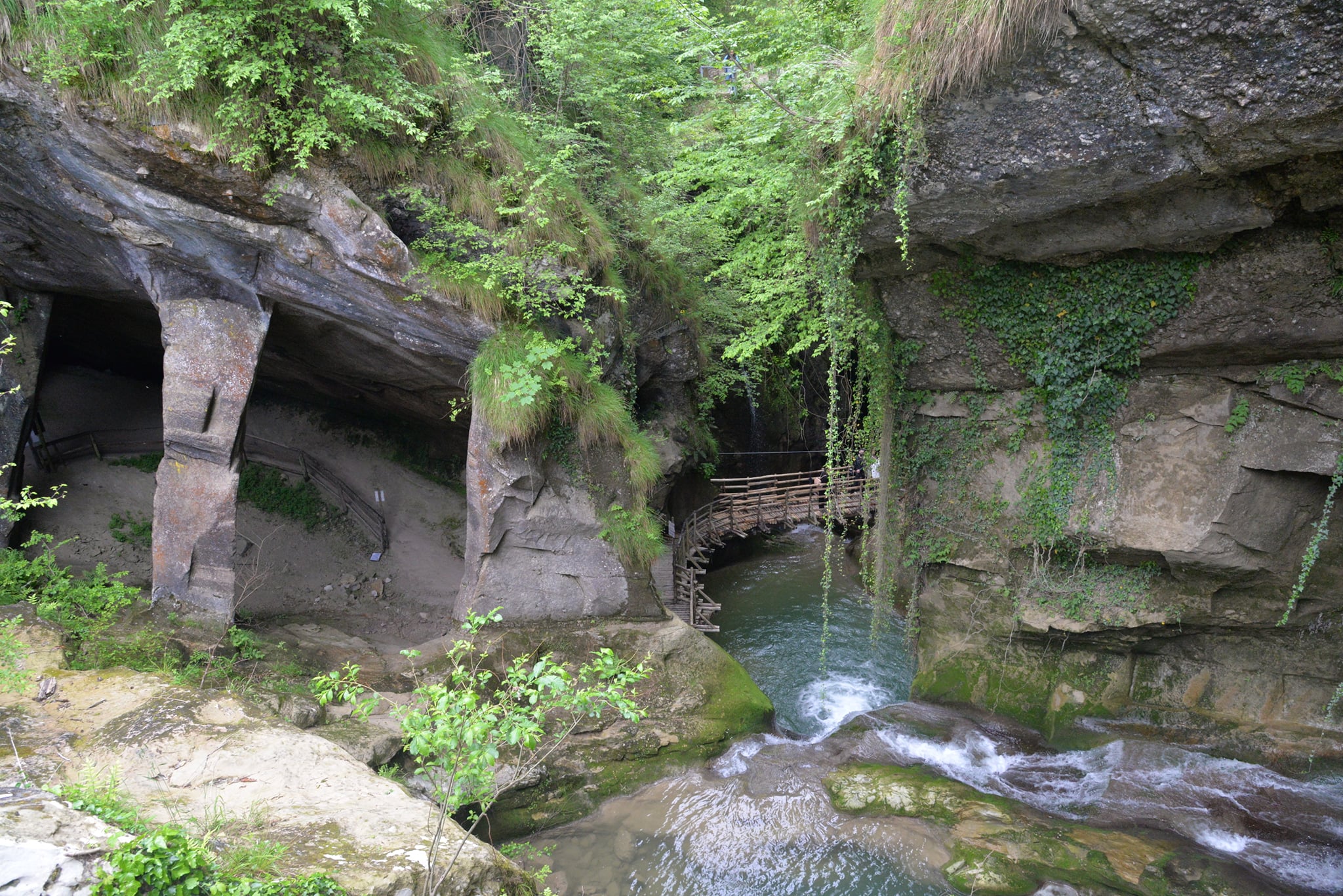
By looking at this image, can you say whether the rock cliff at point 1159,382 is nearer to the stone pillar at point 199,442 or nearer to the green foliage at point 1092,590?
the green foliage at point 1092,590

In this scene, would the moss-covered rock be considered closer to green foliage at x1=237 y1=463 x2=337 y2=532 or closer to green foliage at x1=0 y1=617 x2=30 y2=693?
green foliage at x1=0 y1=617 x2=30 y2=693

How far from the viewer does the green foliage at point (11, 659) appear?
19.6 feet

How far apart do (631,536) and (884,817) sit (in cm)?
438

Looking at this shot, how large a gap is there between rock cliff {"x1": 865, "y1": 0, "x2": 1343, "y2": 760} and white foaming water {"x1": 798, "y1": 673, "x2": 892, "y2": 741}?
87 cm

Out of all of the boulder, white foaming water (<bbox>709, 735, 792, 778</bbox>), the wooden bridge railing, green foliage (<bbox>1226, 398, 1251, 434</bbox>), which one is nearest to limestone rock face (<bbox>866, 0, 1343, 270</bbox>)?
green foliage (<bbox>1226, 398, 1251, 434</bbox>)

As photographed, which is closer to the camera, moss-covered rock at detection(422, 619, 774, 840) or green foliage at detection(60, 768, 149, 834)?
green foliage at detection(60, 768, 149, 834)

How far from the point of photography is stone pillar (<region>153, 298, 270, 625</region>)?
8680mm

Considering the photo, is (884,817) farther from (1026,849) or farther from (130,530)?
(130,530)

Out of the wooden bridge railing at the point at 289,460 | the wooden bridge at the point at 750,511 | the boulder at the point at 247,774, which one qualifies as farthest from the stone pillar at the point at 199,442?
the wooden bridge at the point at 750,511

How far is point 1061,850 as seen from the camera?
7.34 meters

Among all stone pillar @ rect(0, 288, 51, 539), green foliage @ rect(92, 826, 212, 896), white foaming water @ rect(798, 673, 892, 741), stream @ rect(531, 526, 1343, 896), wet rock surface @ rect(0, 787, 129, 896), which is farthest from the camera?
white foaming water @ rect(798, 673, 892, 741)

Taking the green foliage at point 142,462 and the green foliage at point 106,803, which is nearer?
the green foliage at point 106,803

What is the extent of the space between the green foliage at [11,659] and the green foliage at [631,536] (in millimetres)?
5767

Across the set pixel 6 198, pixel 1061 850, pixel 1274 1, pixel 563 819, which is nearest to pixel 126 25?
pixel 6 198
